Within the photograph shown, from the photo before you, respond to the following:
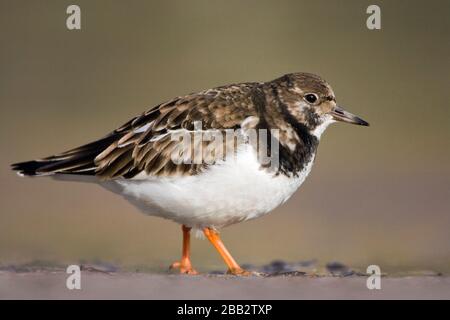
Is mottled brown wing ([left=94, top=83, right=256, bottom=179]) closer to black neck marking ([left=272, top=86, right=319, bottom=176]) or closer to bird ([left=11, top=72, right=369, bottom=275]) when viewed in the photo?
bird ([left=11, top=72, right=369, bottom=275])

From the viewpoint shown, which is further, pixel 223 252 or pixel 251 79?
pixel 251 79

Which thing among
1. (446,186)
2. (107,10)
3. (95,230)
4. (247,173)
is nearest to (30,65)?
(107,10)

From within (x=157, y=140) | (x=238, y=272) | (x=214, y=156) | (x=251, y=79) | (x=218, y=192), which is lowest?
(x=238, y=272)

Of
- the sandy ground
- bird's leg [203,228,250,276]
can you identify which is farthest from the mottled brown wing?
the sandy ground

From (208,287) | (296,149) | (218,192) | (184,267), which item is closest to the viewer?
(208,287)

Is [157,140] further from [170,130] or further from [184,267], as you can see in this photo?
[184,267]

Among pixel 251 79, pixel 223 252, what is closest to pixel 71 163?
pixel 223 252
